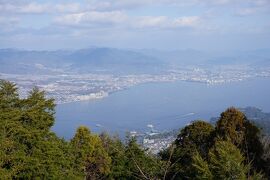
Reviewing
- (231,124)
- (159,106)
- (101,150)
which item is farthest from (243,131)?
(159,106)

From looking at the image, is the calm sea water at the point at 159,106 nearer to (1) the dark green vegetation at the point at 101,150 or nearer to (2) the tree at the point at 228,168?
(1) the dark green vegetation at the point at 101,150

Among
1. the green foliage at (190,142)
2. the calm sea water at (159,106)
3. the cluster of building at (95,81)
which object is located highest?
the green foliage at (190,142)

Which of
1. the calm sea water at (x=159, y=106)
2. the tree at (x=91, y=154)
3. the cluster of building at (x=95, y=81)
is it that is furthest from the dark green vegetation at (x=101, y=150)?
the cluster of building at (x=95, y=81)

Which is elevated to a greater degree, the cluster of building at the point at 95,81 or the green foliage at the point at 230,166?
the green foliage at the point at 230,166

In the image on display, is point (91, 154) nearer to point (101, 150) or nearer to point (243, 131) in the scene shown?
point (101, 150)

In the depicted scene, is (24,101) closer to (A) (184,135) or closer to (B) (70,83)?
(A) (184,135)

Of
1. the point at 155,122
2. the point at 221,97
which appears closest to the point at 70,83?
the point at 221,97
